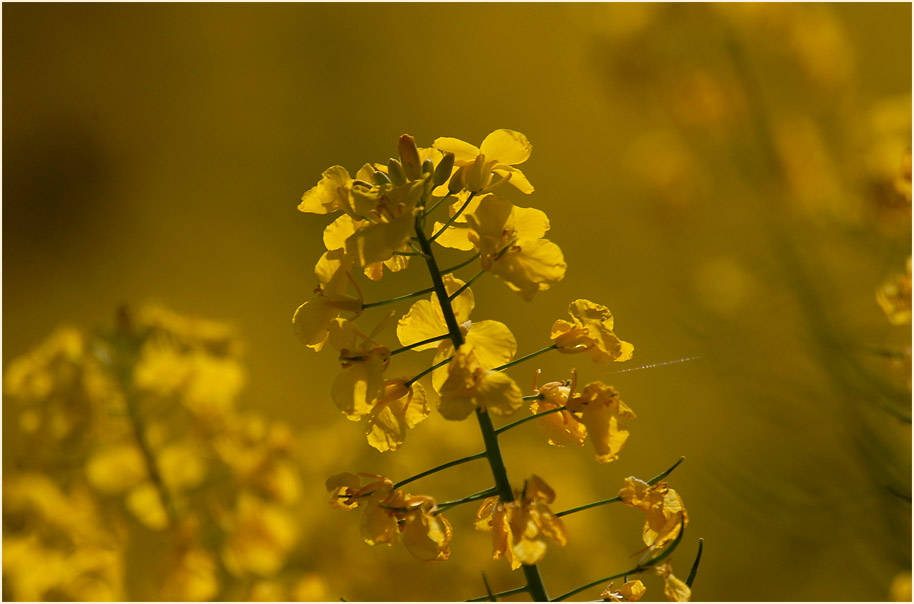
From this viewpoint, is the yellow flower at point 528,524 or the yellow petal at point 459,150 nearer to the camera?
the yellow flower at point 528,524

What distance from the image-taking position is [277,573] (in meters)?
1.23

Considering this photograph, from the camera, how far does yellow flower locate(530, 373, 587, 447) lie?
56 centimetres

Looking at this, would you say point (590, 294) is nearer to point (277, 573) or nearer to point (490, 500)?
point (277, 573)

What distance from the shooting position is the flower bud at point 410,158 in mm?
561

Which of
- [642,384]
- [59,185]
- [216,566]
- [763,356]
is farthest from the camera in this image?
[59,185]

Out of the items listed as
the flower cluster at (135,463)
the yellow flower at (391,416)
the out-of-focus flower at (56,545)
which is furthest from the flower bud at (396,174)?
the out-of-focus flower at (56,545)

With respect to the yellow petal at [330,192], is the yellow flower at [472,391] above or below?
below

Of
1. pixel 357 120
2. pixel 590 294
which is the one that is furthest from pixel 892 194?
pixel 357 120

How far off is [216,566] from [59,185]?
1954 millimetres

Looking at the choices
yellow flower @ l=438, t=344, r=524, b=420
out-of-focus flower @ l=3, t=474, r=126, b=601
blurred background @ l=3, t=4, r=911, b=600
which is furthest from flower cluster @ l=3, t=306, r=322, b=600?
yellow flower @ l=438, t=344, r=524, b=420

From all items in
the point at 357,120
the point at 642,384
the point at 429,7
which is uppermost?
the point at 429,7

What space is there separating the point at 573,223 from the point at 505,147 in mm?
2086

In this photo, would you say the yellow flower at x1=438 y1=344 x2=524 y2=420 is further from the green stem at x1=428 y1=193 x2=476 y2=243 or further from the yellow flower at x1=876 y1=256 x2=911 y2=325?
the yellow flower at x1=876 y1=256 x2=911 y2=325

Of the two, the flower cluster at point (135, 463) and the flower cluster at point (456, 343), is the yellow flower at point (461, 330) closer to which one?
the flower cluster at point (456, 343)
